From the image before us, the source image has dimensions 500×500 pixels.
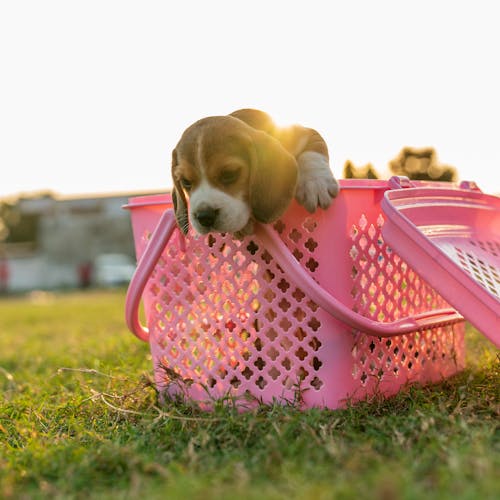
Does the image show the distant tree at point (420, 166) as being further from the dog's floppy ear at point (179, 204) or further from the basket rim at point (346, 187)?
the dog's floppy ear at point (179, 204)

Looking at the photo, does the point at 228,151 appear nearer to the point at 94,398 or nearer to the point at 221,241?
the point at 221,241

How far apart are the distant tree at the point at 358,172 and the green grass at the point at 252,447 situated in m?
0.64

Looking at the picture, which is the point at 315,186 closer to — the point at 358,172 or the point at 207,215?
the point at 207,215

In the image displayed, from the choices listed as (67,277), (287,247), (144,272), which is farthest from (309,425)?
(67,277)

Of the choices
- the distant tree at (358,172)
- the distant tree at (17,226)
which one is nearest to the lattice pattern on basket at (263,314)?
the distant tree at (358,172)

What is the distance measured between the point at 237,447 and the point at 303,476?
28 centimetres

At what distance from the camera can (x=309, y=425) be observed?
1424 millimetres

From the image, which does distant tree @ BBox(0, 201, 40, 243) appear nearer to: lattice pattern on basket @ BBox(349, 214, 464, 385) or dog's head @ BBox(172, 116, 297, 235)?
lattice pattern on basket @ BBox(349, 214, 464, 385)

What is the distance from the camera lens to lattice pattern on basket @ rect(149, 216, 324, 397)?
1655 millimetres

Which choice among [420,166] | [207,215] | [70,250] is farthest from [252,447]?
[70,250]

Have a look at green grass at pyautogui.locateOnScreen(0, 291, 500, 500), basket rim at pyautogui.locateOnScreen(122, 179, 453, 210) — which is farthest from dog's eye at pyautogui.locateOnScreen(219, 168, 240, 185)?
green grass at pyautogui.locateOnScreen(0, 291, 500, 500)

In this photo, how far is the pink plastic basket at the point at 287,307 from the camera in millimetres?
1631

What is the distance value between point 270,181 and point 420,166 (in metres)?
1.24

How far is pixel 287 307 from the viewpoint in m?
1.69
